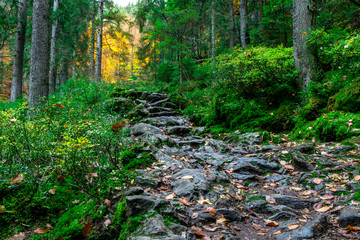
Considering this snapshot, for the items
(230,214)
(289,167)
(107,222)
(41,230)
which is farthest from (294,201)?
(41,230)

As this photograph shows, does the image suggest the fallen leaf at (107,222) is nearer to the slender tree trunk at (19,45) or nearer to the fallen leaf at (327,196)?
the fallen leaf at (327,196)

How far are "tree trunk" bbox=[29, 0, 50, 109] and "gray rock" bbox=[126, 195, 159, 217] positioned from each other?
5.20 m

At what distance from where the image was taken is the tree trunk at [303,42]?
5.76 metres

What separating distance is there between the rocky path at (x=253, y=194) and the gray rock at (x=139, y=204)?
0.01m

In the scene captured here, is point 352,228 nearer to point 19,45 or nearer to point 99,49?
point 99,49

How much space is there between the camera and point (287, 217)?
2.37m

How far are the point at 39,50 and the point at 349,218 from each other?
7.71 m

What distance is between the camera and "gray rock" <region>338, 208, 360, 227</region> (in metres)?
1.98

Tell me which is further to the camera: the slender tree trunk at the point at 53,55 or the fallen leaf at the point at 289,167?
the slender tree trunk at the point at 53,55

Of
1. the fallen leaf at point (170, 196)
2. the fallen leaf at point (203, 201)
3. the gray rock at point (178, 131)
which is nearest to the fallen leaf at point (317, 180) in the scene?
the fallen leaf at point (203, 201)

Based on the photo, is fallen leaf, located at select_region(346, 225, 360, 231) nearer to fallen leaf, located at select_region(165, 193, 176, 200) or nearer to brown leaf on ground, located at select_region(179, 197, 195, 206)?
brown leaf on ground, located at select_region(179, 197, 195, 206)

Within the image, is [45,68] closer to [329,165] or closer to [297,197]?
[297,197]

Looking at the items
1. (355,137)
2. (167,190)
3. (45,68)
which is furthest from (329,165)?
(45,68)

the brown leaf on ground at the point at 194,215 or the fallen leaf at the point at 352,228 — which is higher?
the fallen leaf at the point at 352,228
